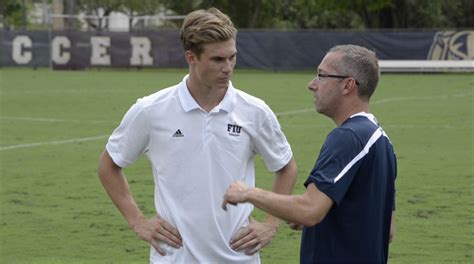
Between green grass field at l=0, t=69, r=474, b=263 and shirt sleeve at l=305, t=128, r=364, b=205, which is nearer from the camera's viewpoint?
shirt sleeve at l=305, t=128, r=364, b=205

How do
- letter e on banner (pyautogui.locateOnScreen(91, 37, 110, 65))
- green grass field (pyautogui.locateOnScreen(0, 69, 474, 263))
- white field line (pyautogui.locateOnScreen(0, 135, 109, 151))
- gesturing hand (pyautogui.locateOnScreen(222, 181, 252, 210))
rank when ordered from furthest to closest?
letter e on banner (pyautogui.locateOnScreen(91, 37, 110, 65)) < white field line (pyautogui.locateOnScreen(0, 135, 109, 151)) < green grass field (pyautogui.locateOnScreen(0, 69, 474, 263)) < gesturing hand (pyautogui.locateOnScreen(222, 181, 252, 210))

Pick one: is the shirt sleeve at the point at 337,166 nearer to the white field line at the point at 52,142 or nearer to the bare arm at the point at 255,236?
the bare arm at the point at 255,236

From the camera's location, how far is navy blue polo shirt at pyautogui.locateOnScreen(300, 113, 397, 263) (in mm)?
4922

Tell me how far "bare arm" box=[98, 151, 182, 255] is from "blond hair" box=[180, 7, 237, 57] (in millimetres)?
853

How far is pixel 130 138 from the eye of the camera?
226 inches

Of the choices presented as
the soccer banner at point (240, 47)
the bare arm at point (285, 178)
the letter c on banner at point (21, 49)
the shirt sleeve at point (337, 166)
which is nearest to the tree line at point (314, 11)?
the soccer banner at point (240, 47)

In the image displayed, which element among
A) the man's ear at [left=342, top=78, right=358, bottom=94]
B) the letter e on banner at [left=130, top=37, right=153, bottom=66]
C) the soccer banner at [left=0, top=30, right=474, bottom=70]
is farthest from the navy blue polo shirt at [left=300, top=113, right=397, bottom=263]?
the letter e on banner at [left=130, top=37, right=153, bottom=66]

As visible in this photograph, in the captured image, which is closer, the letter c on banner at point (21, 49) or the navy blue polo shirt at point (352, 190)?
the navy blue polo shirt at point (352, 190)

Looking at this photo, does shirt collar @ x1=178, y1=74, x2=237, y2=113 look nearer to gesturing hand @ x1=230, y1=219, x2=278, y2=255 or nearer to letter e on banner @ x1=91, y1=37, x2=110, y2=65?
gesturing hand @ x1=230, y1=219, x2=278, y2=255

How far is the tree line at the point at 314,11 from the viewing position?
6234 centimetres

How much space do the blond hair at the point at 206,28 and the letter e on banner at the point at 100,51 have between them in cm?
4605

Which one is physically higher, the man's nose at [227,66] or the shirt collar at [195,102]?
the man's nose at [227,66]

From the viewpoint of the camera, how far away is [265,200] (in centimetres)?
487

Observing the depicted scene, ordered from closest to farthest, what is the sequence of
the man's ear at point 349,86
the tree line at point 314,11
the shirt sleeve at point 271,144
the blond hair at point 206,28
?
the man's ear at point 349,86
the blond hair at point 206,28
the shirt sleeve at point 271,144
the tree line at point 314,11
